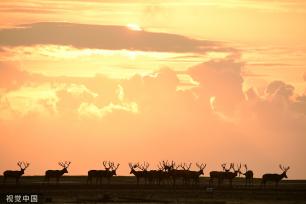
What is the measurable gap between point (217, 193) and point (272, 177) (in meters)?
23.2

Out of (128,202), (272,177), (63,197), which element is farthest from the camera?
(272,177)

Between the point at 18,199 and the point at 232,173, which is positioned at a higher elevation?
the point at 232,173

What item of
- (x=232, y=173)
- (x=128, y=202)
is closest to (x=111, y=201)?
(x=128, y=202)

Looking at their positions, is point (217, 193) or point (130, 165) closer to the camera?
point (217, 193)

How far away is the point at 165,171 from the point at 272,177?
11810 millimetres

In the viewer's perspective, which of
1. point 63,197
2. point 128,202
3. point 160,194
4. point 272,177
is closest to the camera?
point 128,202

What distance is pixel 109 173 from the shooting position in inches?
4274

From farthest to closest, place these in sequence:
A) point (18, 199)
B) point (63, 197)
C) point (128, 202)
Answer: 1. point (63, 197)
2. point (128, 202)
3. point (18, 199)

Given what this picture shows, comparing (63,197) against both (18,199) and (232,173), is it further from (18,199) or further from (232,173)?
(232,173)

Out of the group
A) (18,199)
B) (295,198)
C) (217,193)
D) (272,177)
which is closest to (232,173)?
(272,177)

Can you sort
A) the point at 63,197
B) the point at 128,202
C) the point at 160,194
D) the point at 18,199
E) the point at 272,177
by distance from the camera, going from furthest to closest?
1. the point at 272,177
2. the point at 160,194
3. the point at 63,197
4. the point at 128,202
5. the point at 18,199

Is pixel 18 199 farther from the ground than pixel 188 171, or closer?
closer

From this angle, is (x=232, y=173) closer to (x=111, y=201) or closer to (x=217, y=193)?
(x=217, y=193)

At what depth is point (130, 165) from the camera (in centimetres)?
11062
